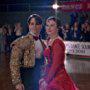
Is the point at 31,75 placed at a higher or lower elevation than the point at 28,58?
lower

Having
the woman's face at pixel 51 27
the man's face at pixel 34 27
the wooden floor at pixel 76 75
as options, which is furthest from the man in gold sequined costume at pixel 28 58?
the wooden floor at pixel 76 75

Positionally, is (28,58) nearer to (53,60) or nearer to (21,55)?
(21,55)

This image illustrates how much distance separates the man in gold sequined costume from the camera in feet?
15.1

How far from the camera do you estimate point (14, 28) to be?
2230 cm

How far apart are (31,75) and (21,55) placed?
1.06 ft

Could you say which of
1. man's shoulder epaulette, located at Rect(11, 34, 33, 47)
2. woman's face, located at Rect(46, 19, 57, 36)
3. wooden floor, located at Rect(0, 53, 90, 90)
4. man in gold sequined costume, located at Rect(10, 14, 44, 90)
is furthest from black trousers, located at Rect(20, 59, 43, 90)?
wooden floor, located at Rect(0, 53, 90, 90)

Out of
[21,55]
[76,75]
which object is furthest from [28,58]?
[76,75]

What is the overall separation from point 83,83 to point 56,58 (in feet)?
20.8

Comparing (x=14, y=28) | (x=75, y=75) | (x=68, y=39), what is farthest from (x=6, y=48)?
(x=75, y=75)

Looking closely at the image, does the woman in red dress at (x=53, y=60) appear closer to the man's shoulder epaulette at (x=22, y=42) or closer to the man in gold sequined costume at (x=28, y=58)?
the man in gold sequined costume at (x=28, y=58)

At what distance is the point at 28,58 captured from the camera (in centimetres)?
466

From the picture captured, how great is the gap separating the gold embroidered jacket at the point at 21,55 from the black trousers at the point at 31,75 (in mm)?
86

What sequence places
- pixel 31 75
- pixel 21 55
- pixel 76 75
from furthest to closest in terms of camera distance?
pixel 76 75, pixel 31 75, pixel 21 55

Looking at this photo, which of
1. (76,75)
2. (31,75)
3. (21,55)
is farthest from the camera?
(76,75)
